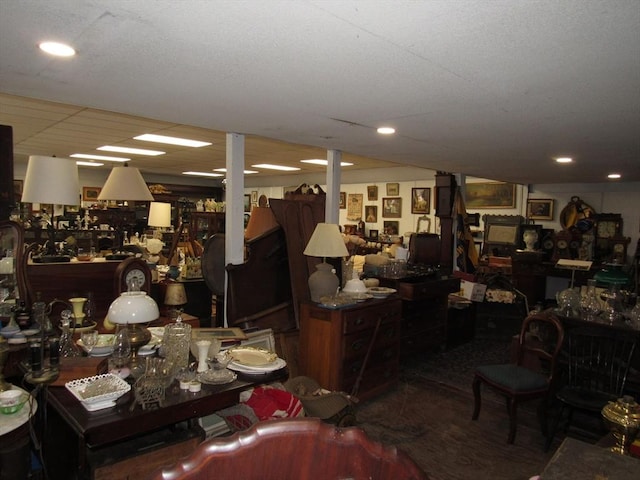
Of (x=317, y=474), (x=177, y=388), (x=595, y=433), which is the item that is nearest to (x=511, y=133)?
(x=595, y=433)

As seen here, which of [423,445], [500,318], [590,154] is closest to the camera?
[423,445]

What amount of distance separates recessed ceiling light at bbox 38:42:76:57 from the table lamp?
1.15m

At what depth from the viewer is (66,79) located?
2.26 metres

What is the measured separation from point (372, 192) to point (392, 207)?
25.6 inches

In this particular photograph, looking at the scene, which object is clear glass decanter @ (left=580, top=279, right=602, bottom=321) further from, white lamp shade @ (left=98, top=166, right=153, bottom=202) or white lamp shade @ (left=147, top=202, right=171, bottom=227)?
white lamp shade @ (left=147, top=202, right=171, bottom=227)

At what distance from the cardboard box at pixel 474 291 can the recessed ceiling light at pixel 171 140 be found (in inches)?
159

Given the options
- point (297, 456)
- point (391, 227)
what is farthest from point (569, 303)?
point (391, 227)

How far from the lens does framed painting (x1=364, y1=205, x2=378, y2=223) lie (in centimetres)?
966

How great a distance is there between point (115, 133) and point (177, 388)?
13.7 feet

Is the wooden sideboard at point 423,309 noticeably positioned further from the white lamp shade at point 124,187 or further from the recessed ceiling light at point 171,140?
the recessed ceiling light at point 171,140

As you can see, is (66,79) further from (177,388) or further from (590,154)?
(590,154)

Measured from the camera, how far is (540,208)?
8.16 m

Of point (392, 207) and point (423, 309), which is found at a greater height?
point (392, 207)

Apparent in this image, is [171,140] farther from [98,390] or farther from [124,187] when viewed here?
[98,390]
